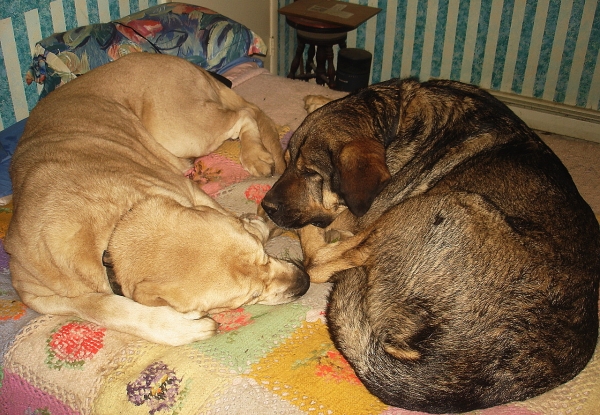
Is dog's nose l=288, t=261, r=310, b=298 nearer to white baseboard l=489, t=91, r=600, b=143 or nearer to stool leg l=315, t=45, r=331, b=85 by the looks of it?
stool leg l=315, t=45, r=331, b=85

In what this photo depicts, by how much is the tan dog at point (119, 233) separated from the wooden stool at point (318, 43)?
317 centimetres

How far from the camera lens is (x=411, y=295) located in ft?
7.35

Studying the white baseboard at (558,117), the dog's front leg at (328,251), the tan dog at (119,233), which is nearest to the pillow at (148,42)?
the tan dog at (119,233)

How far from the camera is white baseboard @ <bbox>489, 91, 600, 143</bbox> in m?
6.22

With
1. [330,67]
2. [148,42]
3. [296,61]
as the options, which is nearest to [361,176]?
[148,42]

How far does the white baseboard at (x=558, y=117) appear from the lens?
6.22m

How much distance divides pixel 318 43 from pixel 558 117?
113 inches

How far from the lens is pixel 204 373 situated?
7.16 feet

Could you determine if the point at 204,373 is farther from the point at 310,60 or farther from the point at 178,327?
the point at 310,60

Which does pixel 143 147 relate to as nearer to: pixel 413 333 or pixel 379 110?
pixel 379 110

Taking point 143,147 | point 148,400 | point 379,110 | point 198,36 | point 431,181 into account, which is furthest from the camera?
point 198,36

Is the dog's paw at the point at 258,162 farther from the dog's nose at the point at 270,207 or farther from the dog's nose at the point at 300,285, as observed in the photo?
the dog's nose at the point at 300,285

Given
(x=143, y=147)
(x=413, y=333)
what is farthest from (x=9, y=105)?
(x=413, y=333)

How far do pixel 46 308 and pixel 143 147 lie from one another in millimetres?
1101
